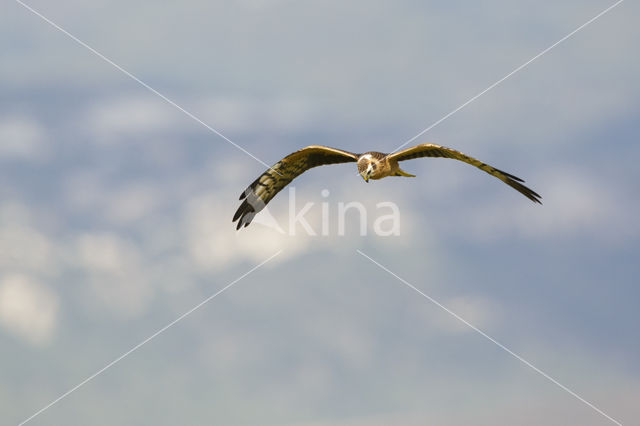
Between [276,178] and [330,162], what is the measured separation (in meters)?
1.36

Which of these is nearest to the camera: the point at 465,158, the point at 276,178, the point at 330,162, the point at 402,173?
the point at 465,158

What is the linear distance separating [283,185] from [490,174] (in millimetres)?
5042

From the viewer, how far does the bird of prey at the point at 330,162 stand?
15703 millimetres

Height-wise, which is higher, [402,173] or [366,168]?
[402,173]

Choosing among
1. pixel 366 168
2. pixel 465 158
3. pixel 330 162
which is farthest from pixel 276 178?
pixel 465 158

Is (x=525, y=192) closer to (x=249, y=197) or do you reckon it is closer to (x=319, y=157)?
(x=319, y=157)

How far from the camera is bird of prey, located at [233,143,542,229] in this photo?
15.7 meters

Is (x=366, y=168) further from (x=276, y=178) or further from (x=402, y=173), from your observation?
(x=276, y=178)

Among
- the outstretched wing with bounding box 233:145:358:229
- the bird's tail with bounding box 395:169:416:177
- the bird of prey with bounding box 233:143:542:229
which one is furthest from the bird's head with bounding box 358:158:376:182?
the outstretched wing with bounding box 233:145:358:229

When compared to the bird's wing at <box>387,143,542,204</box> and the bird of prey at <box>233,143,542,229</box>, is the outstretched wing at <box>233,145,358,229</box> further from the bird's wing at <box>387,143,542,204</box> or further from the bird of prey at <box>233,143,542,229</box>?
the bird's wing at <box>387,143,542,204</box>

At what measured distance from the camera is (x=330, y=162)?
18188mm

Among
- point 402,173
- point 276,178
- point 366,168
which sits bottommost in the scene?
point 366,168

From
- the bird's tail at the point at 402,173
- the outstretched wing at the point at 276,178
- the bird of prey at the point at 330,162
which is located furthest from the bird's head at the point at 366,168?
the outstretched wing at the point at 276,178

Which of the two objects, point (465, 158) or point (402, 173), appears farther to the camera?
point (402, 173)
